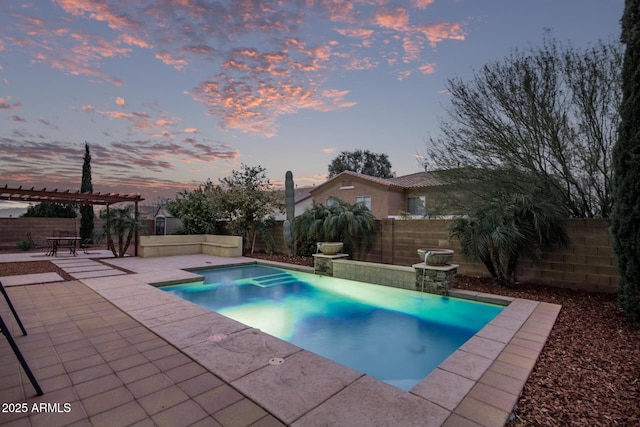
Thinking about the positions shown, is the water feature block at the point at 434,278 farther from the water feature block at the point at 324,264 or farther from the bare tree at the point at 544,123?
the water feature block at the point at 324,264

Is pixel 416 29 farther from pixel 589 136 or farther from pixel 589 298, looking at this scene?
pixel 589 298

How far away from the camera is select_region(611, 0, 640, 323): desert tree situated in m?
4.03

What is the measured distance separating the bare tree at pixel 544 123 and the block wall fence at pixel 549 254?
2.23 feet

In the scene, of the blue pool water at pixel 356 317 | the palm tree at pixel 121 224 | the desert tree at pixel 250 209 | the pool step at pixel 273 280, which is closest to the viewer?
the blue pool water at pixel 356 317

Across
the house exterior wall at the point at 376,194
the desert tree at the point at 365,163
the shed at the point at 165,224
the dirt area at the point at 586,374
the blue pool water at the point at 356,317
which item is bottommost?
the blue pool water at the point at 356,317

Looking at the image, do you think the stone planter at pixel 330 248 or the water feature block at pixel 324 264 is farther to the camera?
the stone planter at pixel 330 248

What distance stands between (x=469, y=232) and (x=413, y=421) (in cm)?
513

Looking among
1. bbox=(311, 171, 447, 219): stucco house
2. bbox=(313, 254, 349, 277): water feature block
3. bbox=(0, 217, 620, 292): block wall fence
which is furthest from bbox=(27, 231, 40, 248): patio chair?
bbox=(0, 217, 620, 292): block wall fence

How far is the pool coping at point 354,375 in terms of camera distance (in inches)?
89.0

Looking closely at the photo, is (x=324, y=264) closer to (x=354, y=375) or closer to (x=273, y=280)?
(x=273, y=280)

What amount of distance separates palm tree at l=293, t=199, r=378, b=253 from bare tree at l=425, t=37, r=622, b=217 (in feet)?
9.89

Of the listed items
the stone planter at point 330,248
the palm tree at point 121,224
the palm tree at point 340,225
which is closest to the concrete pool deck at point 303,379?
the stone planter at point 330,248

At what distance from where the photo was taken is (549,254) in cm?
638

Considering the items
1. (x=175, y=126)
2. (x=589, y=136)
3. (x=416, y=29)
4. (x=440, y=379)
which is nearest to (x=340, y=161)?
(x=175, y=126)
